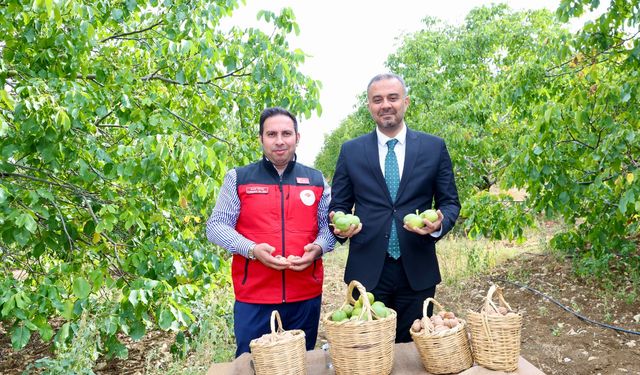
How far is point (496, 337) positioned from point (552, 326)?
4.38 metres

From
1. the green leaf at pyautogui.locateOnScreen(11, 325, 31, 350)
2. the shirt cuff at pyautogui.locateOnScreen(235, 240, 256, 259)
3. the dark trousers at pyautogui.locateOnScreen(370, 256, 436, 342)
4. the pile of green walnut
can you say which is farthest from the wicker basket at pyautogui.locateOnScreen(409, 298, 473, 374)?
the green leaf at pyautogui.locateOnScreen(11, 325, 31, 350)

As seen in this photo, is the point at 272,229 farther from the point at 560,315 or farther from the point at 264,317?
the point at 560,315

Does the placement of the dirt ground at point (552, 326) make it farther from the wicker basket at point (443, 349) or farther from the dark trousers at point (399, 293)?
the wicker basket at point (443, 349)

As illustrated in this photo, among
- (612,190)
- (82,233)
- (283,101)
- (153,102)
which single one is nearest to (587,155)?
(612,190)

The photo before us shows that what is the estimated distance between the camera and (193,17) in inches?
194

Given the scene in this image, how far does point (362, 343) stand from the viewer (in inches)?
94.9

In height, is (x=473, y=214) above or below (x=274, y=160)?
below

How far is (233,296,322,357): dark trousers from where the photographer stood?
3.17 metres

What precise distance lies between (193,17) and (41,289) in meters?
2.70

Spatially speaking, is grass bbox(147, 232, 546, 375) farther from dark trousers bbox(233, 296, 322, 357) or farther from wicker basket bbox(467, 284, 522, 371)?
wicker basket bbox(467, 284, 522, 371)

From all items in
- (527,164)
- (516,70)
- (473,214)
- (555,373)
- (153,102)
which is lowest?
(555,373)

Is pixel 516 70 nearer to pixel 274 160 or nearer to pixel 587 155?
pixel 587 155

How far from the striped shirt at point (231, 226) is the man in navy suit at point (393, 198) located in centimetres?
10

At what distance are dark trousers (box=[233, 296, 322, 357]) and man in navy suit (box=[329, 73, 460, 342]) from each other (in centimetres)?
35
